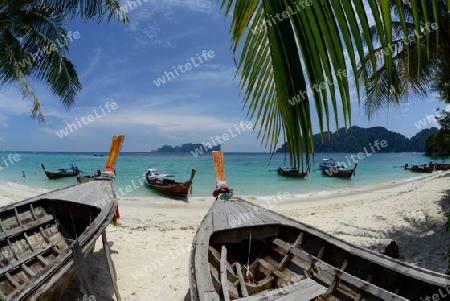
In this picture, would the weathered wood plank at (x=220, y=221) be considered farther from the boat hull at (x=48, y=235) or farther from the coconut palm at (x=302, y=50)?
the coconut palm at (x=302, y=50)

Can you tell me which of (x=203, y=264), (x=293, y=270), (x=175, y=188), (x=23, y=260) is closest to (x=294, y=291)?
(x=293, y=270)

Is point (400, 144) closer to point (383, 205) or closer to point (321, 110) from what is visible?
point (383, 205)

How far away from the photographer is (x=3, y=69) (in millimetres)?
7922

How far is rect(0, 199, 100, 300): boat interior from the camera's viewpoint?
4.40 m

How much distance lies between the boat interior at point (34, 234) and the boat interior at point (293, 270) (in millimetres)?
2620

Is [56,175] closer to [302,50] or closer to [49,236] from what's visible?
[49,236]

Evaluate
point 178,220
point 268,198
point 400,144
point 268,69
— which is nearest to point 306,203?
point 268,198

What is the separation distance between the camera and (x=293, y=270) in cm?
447

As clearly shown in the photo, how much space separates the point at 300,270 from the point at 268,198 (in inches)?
669

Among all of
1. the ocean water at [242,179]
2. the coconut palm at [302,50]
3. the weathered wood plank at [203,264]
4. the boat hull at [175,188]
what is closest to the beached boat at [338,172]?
the ocean water at [242,179]

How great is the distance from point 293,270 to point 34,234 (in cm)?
522

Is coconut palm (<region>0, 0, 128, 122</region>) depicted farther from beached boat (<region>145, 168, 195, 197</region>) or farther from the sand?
beached boat (<region>145, 168, 195, 197</region>)

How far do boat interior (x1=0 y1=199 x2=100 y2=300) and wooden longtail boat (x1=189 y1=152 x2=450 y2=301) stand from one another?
234 cm

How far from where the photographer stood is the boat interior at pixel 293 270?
3479mm
